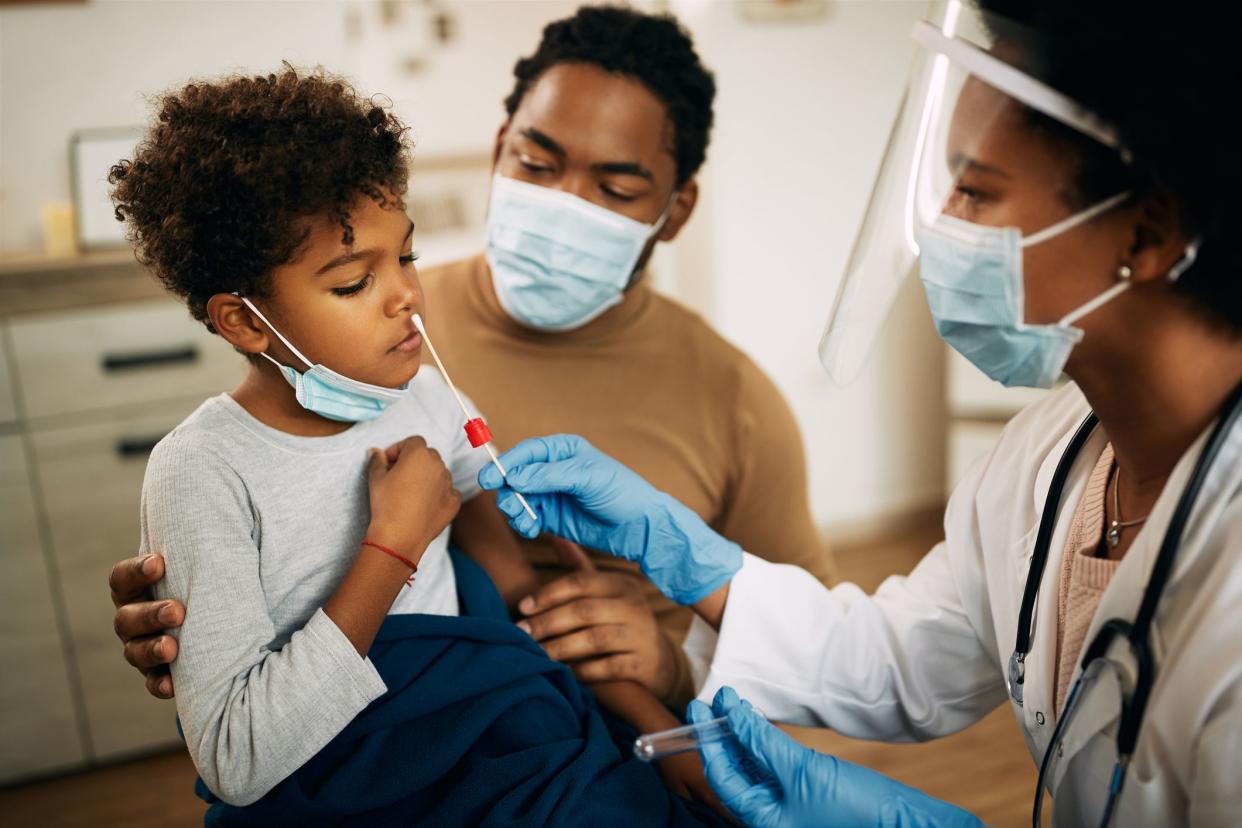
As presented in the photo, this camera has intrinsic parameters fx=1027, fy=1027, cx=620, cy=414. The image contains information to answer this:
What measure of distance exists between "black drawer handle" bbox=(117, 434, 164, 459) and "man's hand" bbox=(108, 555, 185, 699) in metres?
1.49

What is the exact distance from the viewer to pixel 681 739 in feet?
3.09

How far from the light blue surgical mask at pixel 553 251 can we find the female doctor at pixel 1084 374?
379 mm

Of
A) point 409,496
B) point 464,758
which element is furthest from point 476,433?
point 464,758

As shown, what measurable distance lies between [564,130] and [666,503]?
22.5 inches

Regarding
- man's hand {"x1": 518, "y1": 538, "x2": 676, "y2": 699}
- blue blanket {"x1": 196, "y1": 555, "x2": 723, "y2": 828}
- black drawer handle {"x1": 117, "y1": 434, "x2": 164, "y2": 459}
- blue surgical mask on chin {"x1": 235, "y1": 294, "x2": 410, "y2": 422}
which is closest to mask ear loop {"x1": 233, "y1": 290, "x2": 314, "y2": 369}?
blue surgical mask on chin {"x1": 235, "y1": 294, "x2": 410, "y2": 422}

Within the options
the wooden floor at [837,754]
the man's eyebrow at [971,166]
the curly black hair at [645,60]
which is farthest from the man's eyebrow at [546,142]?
the wooden floor at [837,754]

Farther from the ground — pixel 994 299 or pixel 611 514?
pixel 994 299

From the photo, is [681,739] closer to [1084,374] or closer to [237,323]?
[1084,374]

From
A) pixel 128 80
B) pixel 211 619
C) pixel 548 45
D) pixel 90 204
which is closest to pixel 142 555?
pixel 211 619

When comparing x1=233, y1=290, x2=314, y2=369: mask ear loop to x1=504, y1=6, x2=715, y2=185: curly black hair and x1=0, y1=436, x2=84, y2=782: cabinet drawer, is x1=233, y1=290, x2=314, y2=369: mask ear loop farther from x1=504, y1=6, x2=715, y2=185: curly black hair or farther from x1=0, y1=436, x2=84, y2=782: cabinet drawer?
x1=0, y1=436, x2=84, y2=782: cabinet drawer

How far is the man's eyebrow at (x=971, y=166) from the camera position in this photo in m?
0.89

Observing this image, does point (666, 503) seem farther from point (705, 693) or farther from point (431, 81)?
point (431, 81)

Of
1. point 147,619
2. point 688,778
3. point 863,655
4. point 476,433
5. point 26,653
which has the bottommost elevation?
point 26,653

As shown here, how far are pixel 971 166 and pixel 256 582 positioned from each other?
0.77 m
